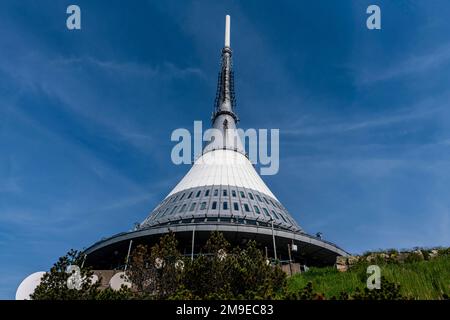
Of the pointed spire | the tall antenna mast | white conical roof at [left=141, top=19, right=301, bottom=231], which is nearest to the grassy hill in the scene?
white conical roof at [left=141, top=19, right=301, bottom=231]

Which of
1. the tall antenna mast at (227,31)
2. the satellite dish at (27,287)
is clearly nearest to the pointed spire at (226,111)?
the tall antenna mast at (227,31)

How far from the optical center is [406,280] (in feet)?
36.5

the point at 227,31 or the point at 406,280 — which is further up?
the point at 227,31

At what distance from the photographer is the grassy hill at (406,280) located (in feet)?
33.7

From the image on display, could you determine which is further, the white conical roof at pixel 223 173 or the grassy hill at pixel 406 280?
the white conical roof at pixel 223 173

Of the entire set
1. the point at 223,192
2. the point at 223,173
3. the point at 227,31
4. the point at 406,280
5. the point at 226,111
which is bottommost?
the point at 406,280

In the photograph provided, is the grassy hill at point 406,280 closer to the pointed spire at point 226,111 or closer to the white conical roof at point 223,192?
the white conical roof at point 223,192

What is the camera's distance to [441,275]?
37.6 feet

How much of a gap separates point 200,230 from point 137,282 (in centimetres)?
1394

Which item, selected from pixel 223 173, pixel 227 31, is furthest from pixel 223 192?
pixel 227 31

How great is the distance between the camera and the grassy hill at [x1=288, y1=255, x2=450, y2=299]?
33.7 ft

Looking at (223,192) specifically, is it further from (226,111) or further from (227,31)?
(227,31)

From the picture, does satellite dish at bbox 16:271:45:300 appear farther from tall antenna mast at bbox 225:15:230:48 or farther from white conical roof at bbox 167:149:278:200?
tall antenna mast at bbox 225:15:230:48
